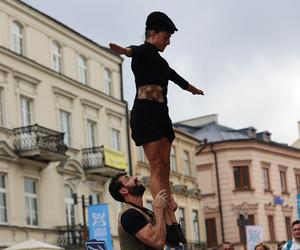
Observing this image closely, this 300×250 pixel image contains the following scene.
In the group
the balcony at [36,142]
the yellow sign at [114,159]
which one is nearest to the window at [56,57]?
the balcony at [36,142]

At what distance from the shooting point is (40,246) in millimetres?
26141

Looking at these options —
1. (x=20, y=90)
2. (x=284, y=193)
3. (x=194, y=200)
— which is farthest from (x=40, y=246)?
(x=284, y=193)

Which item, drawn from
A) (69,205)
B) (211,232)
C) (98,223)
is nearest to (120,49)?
(98,223)

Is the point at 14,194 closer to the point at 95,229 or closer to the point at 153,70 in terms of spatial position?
the point at 95,229

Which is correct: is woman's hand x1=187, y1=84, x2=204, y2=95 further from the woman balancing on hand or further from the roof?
the roof

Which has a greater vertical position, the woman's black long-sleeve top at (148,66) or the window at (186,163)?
the window at (186,163)

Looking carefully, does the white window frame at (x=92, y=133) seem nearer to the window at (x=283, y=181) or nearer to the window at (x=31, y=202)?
the window at (x=31, y=202)

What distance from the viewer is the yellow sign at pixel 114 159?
3828 cm

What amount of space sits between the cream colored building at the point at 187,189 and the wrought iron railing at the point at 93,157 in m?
9.33

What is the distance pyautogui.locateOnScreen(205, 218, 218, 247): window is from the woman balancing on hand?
162ft

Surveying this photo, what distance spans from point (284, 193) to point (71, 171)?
85.6 ft

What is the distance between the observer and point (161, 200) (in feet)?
22.7

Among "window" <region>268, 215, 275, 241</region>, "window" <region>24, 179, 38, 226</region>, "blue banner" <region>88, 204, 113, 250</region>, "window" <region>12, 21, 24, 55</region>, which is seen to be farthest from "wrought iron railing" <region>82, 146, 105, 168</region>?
"window" <region>268, 215, 275, 241</region>

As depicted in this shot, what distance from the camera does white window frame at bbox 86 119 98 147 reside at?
129ft
